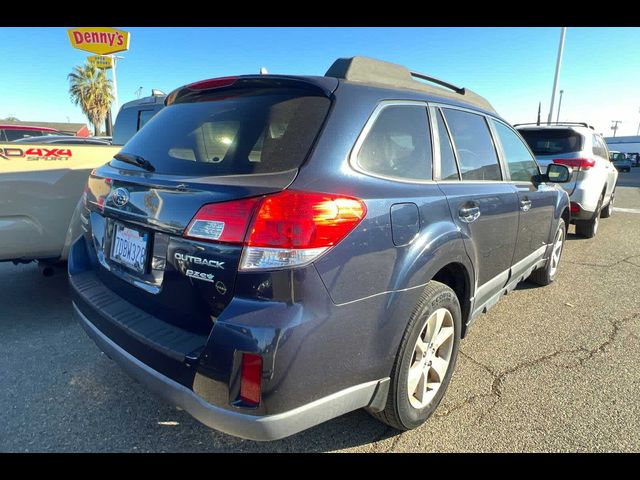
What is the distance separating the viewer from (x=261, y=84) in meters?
1.92

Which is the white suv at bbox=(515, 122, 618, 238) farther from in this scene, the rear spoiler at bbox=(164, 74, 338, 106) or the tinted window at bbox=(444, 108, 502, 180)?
the rear spoiler at bbox=(164, 74, 338, 106)

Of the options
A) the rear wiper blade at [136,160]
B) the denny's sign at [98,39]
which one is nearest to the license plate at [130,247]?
the rear wiper blade at [136,160]

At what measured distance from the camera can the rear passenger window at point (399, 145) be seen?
1821mm

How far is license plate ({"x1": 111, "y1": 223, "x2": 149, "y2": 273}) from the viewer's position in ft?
5.88

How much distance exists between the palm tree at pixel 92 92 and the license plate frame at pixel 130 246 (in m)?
41.2

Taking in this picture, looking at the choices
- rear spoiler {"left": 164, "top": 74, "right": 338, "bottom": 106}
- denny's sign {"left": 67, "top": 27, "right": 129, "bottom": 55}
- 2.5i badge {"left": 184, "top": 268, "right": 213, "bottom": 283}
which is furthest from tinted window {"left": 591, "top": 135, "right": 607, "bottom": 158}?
denny's sign {"left": 67, "top": 27, "right": 129, "bottom": 55}

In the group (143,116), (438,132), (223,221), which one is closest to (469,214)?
(438,132)

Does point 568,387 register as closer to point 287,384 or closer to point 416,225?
point 416,225

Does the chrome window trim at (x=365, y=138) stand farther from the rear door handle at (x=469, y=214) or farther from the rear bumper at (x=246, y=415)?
the rear bumper at (x=246, y=415)

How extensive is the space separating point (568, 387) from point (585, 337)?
2.95ft

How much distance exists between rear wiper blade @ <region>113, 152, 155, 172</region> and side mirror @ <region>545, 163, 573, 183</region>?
3.38m

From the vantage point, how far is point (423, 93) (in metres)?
2.31

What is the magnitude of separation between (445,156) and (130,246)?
176 centimetres

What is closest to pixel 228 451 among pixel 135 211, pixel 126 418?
pixel 126 418
